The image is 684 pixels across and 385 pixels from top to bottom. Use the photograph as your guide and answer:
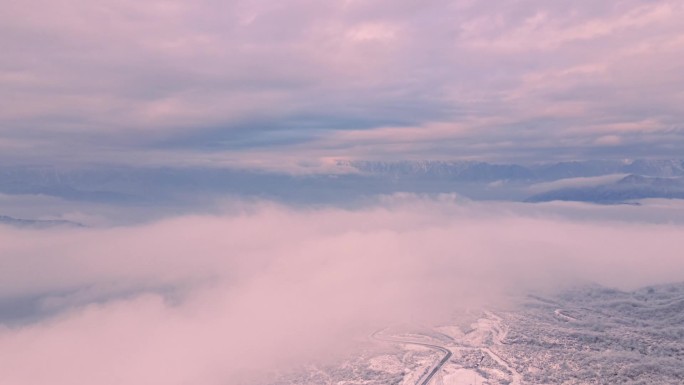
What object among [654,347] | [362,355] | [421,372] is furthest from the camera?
[362,355]

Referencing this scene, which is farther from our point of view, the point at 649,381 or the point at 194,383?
the point at 194,383

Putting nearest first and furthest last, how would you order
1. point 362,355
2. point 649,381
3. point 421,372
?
point 649,381
point 421,372
point 362,355

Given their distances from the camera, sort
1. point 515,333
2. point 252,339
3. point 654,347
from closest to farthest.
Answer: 1. point 654,347
2. point 515,333
3. point 252,339

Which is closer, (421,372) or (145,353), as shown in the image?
(421,372)

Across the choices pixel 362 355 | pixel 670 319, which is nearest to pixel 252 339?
pixel 362 355

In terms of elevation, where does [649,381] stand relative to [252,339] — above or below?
above

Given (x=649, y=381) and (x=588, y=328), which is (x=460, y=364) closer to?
(x=649, y=381)

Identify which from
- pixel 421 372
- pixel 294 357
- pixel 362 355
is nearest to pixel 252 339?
pixel 294 357

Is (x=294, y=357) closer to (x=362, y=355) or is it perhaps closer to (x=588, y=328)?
(x=362, y=355)

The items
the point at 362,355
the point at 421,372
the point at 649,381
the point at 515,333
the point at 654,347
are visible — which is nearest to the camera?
the point at 649,381
